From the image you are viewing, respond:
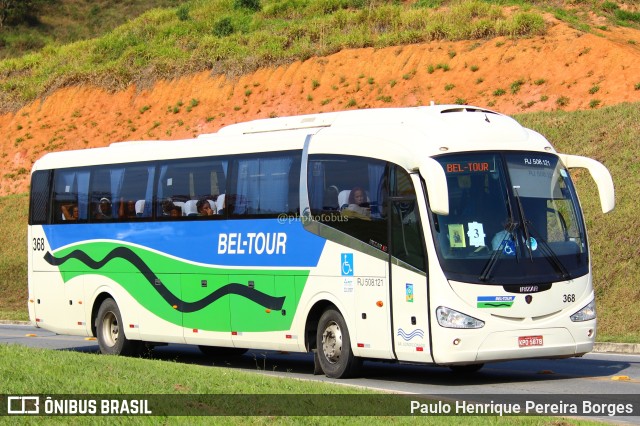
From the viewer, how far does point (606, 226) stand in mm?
28109

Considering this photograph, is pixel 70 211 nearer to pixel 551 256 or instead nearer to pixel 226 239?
pixel 226 239

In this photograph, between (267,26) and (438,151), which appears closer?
(438,151)

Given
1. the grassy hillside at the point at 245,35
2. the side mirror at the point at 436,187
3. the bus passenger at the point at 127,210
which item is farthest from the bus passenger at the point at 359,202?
the grassy hillside at the point at 245,35

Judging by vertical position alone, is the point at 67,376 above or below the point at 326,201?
below

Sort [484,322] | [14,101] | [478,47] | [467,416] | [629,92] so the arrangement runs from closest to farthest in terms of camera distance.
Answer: [467,416] < [484,322] < [629,92] < [478,47] < [14,101]

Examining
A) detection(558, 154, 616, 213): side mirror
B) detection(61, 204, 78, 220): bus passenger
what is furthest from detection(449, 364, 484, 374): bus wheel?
detection(61, 204, 78, 220): bus passenger

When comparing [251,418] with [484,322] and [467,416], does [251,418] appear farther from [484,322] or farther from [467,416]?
[484,322]

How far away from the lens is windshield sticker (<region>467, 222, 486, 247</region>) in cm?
1408

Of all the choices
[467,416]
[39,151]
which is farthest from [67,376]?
[39,151]

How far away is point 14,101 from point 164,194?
4883 cm

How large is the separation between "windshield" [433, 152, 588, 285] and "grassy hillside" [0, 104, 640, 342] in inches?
253

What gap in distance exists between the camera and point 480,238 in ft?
46.3

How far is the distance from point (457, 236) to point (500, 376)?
8.98 ft

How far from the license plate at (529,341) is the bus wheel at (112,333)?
27.9ft
